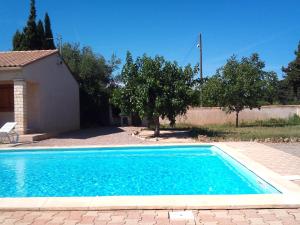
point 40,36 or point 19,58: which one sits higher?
point 40,36

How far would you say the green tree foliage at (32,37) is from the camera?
32688 mm

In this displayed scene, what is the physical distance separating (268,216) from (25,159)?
1089 cm

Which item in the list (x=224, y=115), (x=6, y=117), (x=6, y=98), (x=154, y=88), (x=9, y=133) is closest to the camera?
(x=9, y=133)

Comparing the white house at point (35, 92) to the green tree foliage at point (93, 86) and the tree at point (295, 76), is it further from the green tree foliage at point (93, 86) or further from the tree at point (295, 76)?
the tree at point (295, 76)

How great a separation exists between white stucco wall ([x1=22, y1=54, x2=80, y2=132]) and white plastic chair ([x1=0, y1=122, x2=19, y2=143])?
270 cm

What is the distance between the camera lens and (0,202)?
639 cm

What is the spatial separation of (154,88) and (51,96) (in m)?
7.23

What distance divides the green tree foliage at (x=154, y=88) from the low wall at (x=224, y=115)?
437 inches

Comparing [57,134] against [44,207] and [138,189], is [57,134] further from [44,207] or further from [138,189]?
[44,207]

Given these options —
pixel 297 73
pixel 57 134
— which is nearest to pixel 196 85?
pixel 57 134

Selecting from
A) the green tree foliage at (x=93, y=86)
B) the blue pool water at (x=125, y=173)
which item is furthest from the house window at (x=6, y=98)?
the green tree foliage at (x=93, y=86)

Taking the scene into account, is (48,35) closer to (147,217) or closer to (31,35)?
(31,35)

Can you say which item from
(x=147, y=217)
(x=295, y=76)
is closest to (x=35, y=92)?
(x=147, y=217)

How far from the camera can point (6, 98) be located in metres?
21.8
